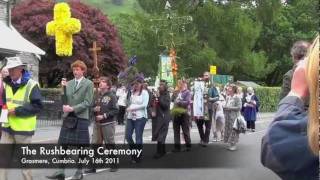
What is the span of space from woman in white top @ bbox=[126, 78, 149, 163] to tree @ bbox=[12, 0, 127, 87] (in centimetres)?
2211

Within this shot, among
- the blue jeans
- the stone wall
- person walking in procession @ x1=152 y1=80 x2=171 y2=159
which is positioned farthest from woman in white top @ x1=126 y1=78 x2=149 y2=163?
the stone wall

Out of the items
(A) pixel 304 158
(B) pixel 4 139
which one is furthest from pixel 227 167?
(A) pixel 304 158

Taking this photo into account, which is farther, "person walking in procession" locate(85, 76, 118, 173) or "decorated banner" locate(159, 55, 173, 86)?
"decorated banner" locate(159, 55, 173, 86)

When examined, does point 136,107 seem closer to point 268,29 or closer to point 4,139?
point 4,139

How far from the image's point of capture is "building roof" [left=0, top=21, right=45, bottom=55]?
2259cm

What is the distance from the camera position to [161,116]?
1309 cm

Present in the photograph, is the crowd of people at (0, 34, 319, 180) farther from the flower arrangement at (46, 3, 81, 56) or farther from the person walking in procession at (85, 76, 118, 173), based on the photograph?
the flower arrangement at (46, 3, 81, 56)

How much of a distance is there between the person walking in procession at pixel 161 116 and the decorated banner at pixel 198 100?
2.36m

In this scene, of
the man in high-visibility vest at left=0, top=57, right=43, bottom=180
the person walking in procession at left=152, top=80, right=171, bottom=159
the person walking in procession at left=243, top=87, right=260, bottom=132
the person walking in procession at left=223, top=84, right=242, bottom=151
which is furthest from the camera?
the person walking in procession at left=243, top=87, right=260, bottom=132

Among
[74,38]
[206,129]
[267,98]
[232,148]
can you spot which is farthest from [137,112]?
[267,98]

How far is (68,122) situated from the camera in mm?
9156

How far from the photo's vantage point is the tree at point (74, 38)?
3538cm

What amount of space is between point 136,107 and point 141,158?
1231 millimetres

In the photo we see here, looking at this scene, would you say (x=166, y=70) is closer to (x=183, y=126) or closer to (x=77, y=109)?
(x=183, y=126)
